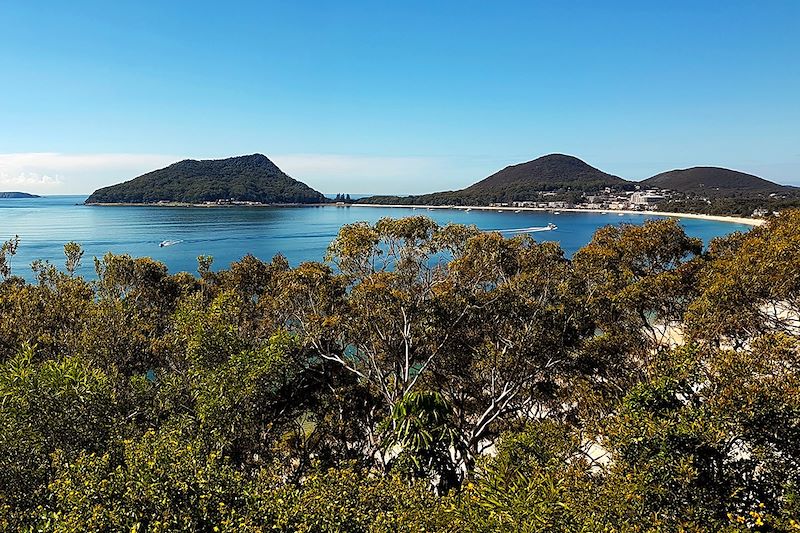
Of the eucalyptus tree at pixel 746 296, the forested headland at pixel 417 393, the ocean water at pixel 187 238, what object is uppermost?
the eucalyptus tree at pixel 746 296

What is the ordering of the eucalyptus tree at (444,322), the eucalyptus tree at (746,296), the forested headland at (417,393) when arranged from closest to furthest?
1. the forested headland at (417,393)
2. the eucalyptus tree at (746,296)
3. the eucalyptus tree at (444,322)

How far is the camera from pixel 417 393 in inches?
448

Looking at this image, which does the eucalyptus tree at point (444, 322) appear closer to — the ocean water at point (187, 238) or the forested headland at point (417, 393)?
the forested headland at point (417, 393)

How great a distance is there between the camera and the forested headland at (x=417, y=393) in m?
6.30

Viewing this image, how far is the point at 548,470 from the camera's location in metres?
7.67

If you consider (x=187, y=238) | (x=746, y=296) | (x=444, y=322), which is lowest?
(x=187, y=238)

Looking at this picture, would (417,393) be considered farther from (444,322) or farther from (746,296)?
(746,296)

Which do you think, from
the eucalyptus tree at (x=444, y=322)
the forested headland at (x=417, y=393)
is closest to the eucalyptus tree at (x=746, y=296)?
the forested headland at (x=417, y=393)

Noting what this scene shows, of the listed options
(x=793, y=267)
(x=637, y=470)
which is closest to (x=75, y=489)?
(x=637, y=470)

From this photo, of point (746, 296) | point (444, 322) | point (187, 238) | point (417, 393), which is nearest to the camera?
point (746, 296)

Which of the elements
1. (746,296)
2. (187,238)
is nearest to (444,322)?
(746,296)

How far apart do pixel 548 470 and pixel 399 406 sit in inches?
167

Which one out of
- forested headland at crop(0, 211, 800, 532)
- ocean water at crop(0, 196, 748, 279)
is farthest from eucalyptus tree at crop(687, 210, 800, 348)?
ocean water at crop(0, 196, 748, 279)

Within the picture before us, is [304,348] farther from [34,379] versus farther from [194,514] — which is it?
[194,514]
